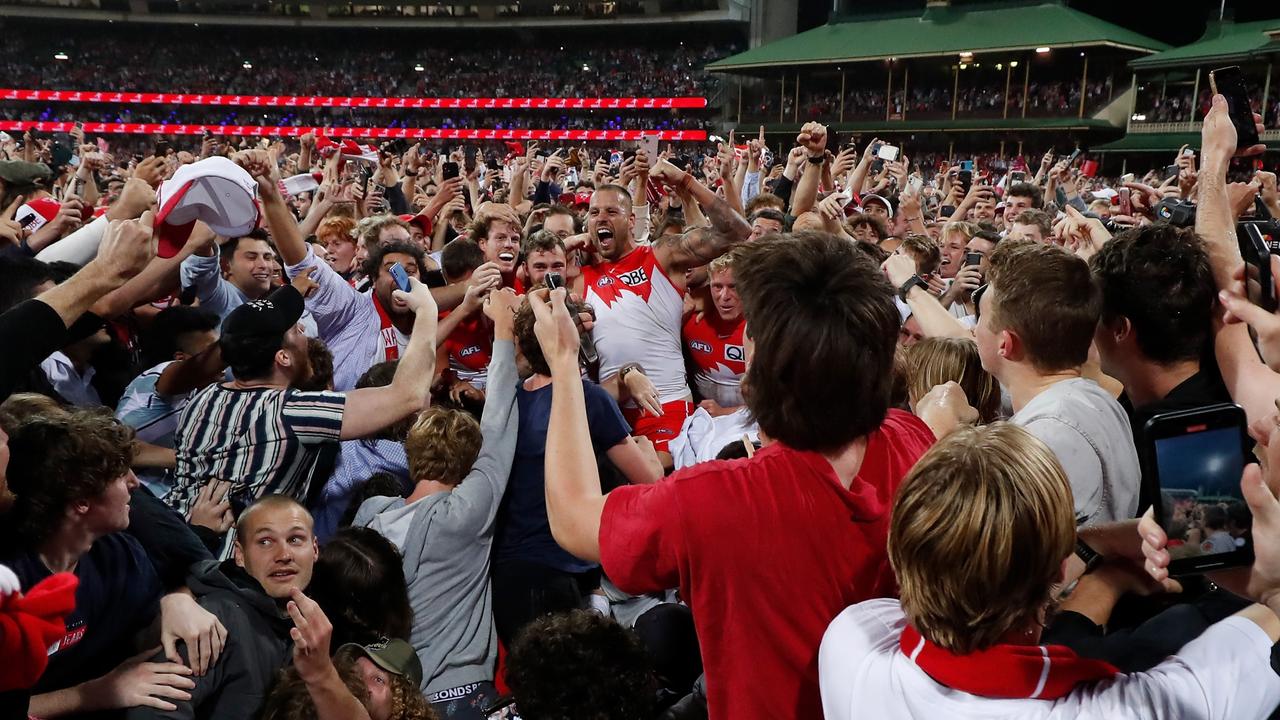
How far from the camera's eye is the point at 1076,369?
231cm

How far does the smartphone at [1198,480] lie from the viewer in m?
1.46

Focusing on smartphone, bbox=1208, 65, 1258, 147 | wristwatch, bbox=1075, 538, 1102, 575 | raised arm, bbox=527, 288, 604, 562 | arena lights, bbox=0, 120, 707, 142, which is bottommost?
arena lights, bbox=0, 120, 707, 142

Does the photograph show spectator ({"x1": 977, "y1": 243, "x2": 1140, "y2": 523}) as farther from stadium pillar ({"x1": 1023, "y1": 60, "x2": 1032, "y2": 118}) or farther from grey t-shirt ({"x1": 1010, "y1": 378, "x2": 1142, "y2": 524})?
stadium pillar ({"x1": 1023, "y1": 60, "x2": 1032, "y2": 118})

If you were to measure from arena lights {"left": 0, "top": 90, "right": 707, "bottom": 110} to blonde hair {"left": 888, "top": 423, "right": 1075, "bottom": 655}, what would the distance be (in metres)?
34.4

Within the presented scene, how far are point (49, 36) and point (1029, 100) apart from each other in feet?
131

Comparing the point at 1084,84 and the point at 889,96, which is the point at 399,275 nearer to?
the point at 1084,84

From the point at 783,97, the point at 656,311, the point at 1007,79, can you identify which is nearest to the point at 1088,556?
the point at 656,311

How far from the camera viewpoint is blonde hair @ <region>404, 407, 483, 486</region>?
332cm

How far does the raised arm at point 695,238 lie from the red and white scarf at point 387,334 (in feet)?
5.53

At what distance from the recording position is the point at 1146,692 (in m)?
1.37

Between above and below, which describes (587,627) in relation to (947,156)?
above

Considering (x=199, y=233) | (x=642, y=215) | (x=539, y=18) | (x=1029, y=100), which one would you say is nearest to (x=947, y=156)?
(x=1029, y=100)

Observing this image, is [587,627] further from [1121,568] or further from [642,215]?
[642,215]

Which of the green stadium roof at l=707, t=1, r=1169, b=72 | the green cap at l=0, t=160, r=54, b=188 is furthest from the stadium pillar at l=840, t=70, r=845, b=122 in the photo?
the green cap at l=0, t=160, r=54, b=188
